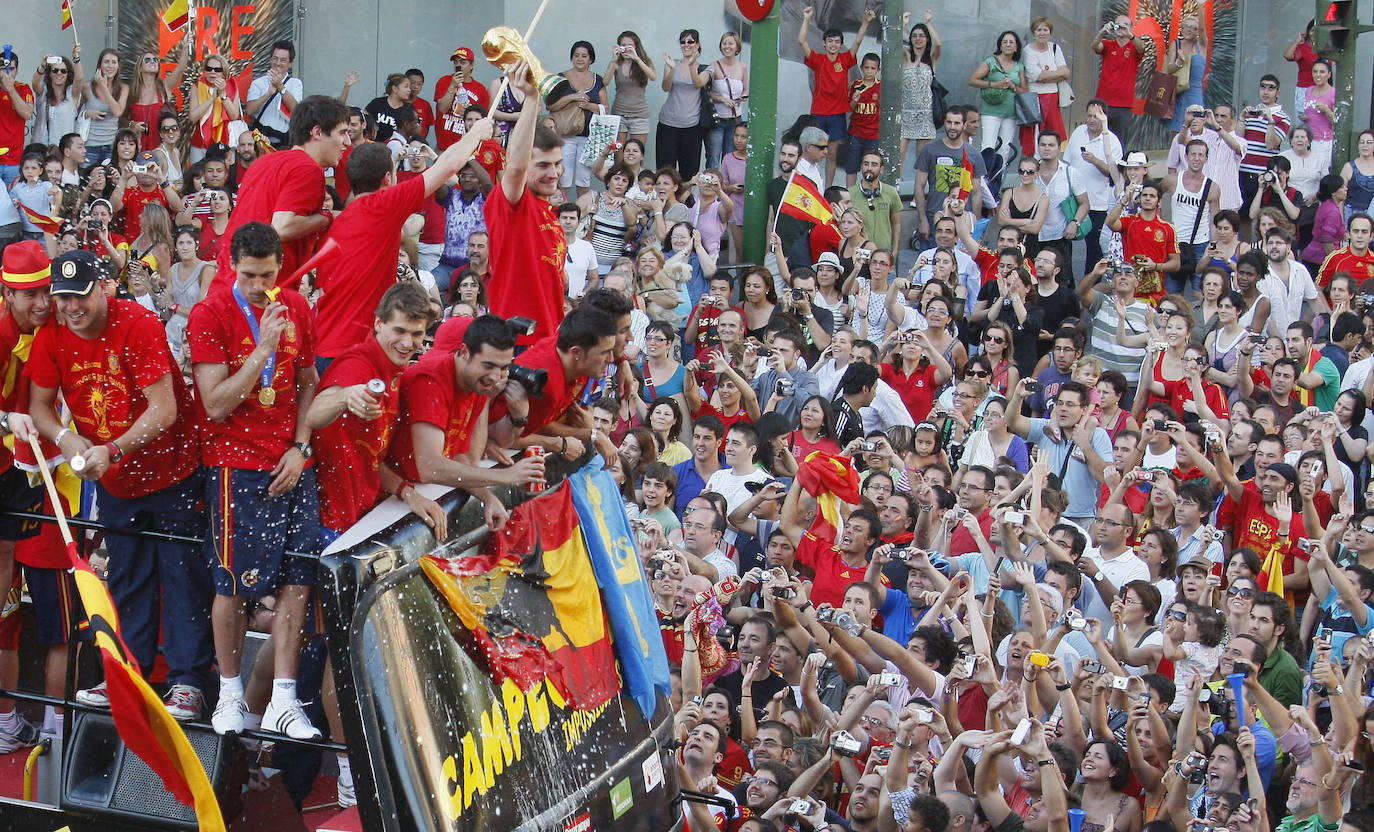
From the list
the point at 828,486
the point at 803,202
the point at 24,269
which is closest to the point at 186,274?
the point at 803,202

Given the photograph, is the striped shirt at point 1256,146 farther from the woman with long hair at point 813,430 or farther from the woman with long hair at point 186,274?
the woman with long hair at point 186,274

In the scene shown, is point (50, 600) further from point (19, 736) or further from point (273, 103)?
point (273, 103)

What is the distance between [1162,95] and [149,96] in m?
10.0

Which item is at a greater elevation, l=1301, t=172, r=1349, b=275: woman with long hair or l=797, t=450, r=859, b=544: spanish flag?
l=1301, t=172, r=1349, b=275: woman with long hair

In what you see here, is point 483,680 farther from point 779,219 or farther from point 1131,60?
point 1131,60

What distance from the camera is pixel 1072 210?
15516 millimetres

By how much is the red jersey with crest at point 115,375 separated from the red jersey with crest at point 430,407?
675 millimetres

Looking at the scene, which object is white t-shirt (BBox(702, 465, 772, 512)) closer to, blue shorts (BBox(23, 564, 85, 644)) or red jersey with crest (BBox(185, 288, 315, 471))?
blue shorts (BBox(23, 564, 85, 644))

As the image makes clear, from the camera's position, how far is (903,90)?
1752 cm

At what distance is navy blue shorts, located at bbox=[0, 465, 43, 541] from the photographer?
5512 mm

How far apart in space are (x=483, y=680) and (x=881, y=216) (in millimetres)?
11823

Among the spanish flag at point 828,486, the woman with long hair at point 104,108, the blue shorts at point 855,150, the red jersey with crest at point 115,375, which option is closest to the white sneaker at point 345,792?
the red jersey with crest at point 115,375

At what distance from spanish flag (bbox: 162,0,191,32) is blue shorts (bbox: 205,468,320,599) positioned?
13492 millimetres

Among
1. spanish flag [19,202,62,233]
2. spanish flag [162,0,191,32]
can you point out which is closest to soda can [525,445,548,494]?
spanish flag [19,202,62,233]
